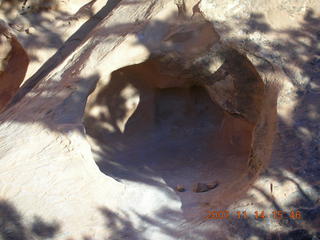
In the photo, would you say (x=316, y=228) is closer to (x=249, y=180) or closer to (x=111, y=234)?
(x=249, y=180)

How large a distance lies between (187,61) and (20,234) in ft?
7.47

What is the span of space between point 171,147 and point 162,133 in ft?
1.12

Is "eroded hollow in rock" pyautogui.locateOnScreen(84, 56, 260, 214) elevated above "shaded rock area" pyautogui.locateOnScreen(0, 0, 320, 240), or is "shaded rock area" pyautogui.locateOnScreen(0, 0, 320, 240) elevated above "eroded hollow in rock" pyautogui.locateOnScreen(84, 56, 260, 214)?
"shaded rock area" pyautogui.locateOnScreen(0, 0, 320, 240)


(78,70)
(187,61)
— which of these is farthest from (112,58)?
(187,61)

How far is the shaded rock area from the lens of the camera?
3.01 metres

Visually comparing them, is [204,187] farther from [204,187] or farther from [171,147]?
[171,147]

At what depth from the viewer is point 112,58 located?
3965 millimetres

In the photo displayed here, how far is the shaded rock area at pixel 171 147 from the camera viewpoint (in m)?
3.01

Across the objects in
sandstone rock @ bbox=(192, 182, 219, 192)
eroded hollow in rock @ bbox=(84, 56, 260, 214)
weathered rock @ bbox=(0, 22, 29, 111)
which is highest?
weathered rock @ bbox=(0, 22, 29, 111)

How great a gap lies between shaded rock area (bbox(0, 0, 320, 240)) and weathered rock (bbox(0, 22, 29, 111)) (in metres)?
0.44
